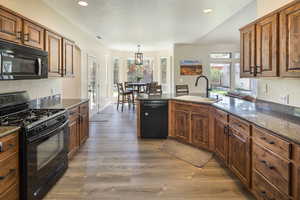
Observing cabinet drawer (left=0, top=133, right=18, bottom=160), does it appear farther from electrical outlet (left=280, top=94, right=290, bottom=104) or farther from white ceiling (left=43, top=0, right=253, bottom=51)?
electrical outlet (left=280, top=94, right=290, bottom=104)

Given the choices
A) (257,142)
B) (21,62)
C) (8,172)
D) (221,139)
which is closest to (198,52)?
(221,139)

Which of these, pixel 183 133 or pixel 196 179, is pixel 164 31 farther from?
pixel 196 179

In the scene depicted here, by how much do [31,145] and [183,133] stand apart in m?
3.00

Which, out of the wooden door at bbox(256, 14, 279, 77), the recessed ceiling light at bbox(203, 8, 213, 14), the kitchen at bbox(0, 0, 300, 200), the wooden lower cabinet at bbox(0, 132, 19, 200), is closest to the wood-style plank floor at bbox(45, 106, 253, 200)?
the kitchen at bbox(0, 0, 300, 200)

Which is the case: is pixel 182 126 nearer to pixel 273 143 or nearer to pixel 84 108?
pixel 84 108

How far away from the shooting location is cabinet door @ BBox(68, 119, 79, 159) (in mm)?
3548

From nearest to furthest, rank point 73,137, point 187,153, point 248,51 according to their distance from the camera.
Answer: point 248,51
point 73,137
point 187,153

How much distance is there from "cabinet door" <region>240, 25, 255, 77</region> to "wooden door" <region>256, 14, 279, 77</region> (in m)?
0.12

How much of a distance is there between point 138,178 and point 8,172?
1.57 metres

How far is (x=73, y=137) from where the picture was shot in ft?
12.1

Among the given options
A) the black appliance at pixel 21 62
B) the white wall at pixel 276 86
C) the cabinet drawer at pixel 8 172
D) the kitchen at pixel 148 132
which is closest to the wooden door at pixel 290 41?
the kitchen at pixel 148 132

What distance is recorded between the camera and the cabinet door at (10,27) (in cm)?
230

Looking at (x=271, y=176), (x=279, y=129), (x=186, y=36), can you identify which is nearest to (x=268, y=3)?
(x=279, y=129)

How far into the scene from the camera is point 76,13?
185 inches
